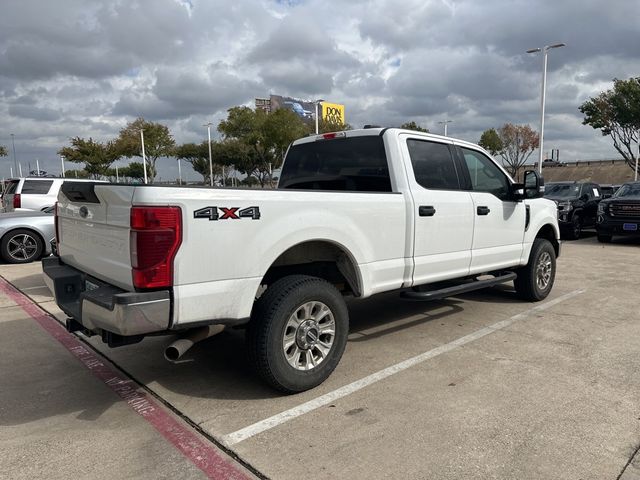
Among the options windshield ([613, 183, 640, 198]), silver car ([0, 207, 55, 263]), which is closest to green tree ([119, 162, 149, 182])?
silver car ([0, 207, 55, 263])

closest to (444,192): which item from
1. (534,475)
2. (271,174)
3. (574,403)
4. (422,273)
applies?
(422,273)

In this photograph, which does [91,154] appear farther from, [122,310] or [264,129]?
[122,310]

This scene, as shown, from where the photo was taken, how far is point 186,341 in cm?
327

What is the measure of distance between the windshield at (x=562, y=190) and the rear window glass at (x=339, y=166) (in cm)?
1202

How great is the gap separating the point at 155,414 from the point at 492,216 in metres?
3.82

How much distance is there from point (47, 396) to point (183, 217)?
77.5 inches

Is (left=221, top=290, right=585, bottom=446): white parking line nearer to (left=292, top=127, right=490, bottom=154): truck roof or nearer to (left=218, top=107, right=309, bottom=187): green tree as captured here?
(left=292, top=127, right=490, bottom=154): truck roof

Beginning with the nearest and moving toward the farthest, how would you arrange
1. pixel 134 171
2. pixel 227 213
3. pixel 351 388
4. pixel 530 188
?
pixel 227 213, pixel 351 388, pixel 530 188, pixel 134 171

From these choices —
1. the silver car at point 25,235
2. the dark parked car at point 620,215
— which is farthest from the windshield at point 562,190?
the silver car at point 25,235

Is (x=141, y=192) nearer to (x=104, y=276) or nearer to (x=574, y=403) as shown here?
(x=104, y=276)

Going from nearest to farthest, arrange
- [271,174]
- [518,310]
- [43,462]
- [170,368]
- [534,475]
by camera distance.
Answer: [534,475] → [43,462] → [170,368] → [518,310] → [271,174]

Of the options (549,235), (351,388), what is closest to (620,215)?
(549,235)

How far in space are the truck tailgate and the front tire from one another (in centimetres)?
93

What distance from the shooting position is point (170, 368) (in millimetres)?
4250
